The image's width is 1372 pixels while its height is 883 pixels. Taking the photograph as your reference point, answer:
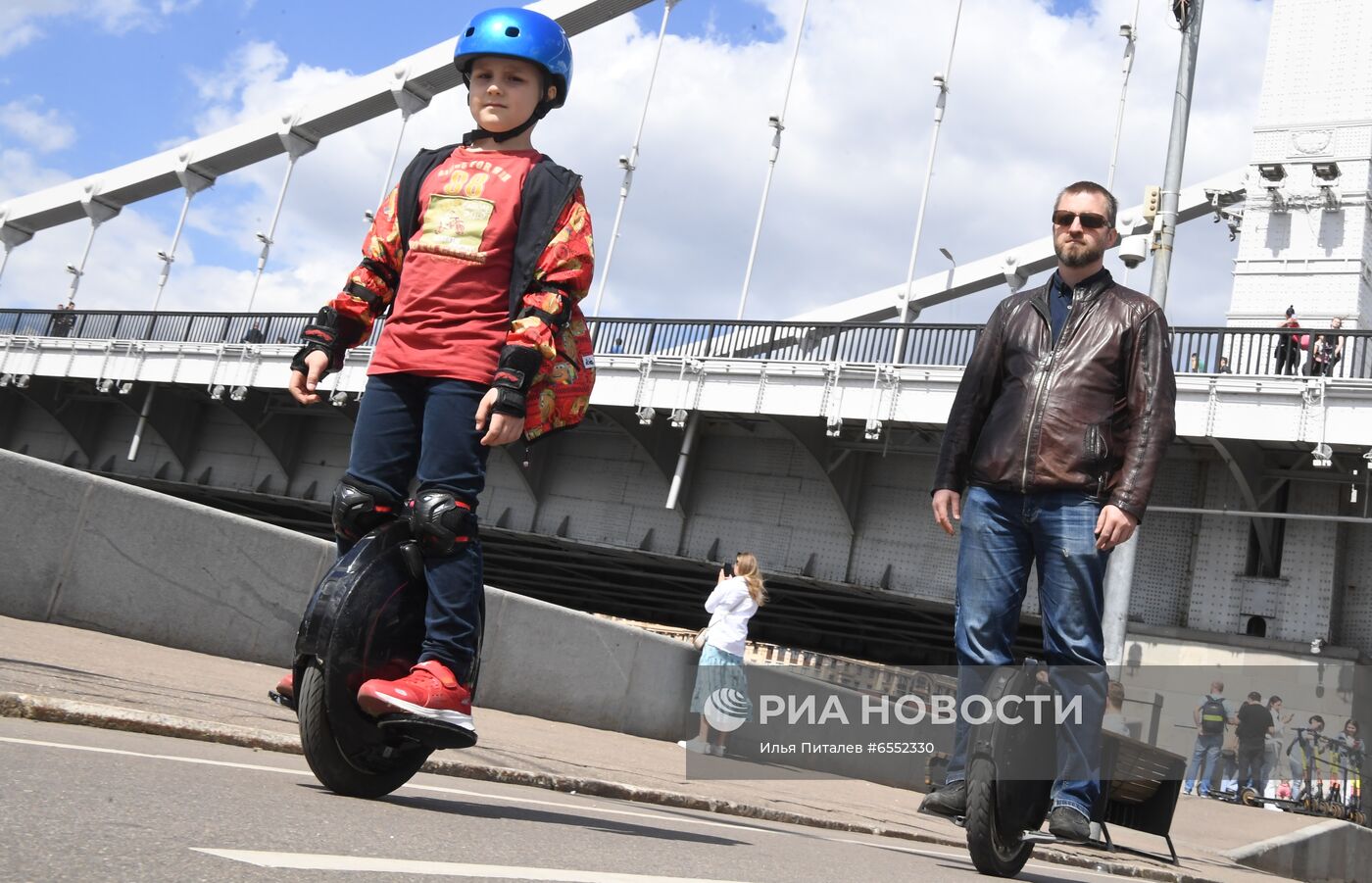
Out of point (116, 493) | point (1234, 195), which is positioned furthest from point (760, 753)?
point (1234, 195)

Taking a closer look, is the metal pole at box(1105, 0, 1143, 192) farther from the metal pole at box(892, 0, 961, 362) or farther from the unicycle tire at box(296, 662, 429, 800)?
the unicycle tire at box(296, 662, 429, 800)

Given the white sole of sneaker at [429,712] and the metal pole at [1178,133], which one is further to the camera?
the metal pole at [1178,133]

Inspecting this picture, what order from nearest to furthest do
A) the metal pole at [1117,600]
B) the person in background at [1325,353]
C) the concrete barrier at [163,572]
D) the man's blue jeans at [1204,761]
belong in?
1. the concrete barrier at [163,572]
2. the metal pole at [1117,600]
3. the man's blue jeans at [1204,761]
4. the person in background at [1325,353]

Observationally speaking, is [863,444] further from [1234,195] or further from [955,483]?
[955,483]

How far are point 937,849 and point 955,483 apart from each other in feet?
6.57

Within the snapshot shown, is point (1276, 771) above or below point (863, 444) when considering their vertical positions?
below

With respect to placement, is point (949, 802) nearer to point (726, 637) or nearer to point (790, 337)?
point (726, 637)

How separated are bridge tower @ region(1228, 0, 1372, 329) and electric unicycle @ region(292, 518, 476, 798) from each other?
88.2 feet

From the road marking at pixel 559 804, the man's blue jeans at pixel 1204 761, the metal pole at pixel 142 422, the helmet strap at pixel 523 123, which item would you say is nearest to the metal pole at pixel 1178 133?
the man's blue jeans at pixel 1204 761

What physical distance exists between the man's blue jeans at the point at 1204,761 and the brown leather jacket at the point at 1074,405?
14.1m

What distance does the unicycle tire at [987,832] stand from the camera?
3629mm

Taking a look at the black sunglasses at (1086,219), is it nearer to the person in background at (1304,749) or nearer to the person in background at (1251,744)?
the person in background at (1251,744)

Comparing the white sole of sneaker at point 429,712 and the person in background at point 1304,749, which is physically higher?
the person in background at point 1304,749

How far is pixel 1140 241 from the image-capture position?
17000 millimetres
